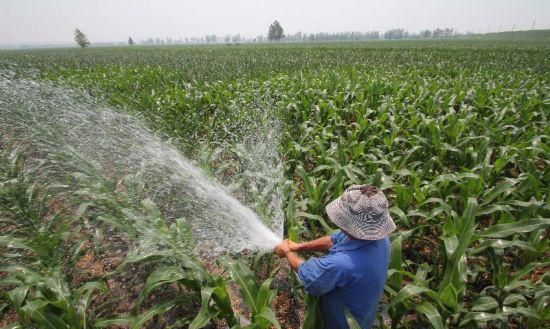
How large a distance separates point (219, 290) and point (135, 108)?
6.04 metres

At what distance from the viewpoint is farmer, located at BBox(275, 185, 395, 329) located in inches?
64.6

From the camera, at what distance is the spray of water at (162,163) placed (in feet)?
10.4

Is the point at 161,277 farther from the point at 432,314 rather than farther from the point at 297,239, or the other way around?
the point at 432,314

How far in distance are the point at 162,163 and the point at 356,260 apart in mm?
3219

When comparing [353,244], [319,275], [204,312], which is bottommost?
[204,312]

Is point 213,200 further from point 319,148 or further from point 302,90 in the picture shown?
point 302,90

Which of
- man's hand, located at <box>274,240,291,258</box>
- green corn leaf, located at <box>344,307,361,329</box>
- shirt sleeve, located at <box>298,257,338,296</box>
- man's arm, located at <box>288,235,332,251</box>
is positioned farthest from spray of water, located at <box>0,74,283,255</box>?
green corn leaf, located at <box>344,307,361,329</box>

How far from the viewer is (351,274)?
175cm

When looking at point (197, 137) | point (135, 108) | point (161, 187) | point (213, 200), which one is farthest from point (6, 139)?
point (213, 200)

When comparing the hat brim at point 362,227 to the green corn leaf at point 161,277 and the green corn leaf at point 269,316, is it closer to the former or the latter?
the green corn leaf at point 269,316

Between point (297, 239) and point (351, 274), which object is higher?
point (351, 274)

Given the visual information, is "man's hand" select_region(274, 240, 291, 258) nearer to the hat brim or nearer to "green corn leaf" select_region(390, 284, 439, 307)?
the hat brim

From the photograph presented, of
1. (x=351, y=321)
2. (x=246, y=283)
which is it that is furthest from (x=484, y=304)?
(x=246, y=283)

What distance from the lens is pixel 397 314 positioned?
Answer: 2.38 metres
